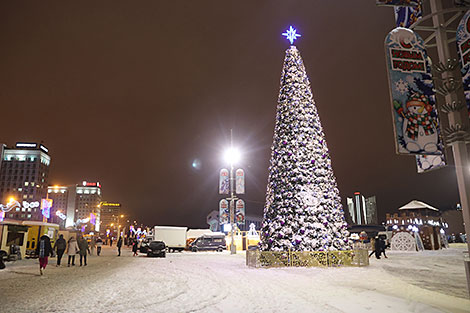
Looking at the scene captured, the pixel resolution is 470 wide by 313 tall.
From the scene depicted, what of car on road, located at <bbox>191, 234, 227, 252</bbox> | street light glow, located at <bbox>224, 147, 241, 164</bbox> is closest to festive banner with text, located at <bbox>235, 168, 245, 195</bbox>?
street light glow, located at <bbox>224, 147, 241, 164</bbox>

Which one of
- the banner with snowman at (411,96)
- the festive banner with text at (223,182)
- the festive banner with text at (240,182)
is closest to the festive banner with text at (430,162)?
the banner with snowman at (411,96)

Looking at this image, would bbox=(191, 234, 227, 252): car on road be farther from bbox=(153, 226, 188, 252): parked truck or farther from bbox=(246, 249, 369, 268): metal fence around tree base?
bbox=(246, 249, 369, 268): metal fence around tree base

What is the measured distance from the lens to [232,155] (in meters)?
26.1

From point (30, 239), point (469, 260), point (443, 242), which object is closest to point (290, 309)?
point (469, 260)

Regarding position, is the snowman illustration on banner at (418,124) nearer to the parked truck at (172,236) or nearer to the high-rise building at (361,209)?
the parked truck at (172,236)

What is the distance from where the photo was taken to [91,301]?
7.32m

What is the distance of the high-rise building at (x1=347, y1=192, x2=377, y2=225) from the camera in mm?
105069

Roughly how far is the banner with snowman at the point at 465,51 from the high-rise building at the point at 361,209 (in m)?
105

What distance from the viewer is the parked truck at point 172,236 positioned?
120 ft

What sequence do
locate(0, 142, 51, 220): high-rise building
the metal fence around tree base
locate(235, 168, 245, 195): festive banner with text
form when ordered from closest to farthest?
the metal fence around tree base → locate(235, 168, 245, 195): festive banner with text → locate(0, 142, 51, 220): high-rise building

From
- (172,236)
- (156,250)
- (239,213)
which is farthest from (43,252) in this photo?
(172,236)

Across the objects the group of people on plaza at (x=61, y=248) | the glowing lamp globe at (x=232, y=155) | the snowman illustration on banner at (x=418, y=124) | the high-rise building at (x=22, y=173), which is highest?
the high-rise building at (x=22, y=173)

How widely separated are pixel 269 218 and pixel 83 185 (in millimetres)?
193729

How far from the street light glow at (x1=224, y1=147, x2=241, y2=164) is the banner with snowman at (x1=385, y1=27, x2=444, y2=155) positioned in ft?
65.7
